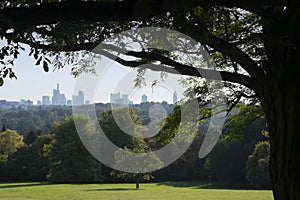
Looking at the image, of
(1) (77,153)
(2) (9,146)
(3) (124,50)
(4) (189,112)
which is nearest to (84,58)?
(3) (124,50)

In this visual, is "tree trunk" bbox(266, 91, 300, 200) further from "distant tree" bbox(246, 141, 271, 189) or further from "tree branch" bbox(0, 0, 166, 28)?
"distant tree" bbox(246, 141, 271, 189)

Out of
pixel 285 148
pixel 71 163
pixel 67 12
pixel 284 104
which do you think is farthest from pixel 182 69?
pixel 71 163

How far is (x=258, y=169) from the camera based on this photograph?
37.4 meters

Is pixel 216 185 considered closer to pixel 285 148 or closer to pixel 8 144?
pixel 8 144

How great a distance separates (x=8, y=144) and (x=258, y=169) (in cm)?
2838

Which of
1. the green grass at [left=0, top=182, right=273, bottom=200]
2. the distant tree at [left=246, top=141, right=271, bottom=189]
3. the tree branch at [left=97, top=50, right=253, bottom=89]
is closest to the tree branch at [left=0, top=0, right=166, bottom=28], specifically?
the tree branch at [left=97, top=50, right=253, bottom=89]

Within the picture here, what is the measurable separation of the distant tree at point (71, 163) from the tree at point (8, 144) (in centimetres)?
679

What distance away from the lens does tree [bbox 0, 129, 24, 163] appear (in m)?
47.6

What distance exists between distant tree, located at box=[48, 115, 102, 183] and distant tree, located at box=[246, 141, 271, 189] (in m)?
14.6

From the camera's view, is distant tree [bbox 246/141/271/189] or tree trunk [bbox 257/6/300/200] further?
distant tree [bbox 246/141/271/189]

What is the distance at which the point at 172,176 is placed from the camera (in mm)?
47281

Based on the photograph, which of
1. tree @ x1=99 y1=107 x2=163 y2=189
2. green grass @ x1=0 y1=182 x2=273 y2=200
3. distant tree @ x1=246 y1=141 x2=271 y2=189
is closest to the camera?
green grass @ x1=0 y1=182 x2=273 y2=200

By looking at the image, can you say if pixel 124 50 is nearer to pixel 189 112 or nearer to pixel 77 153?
pixel 189 112

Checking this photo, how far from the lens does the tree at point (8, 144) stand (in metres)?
47.6
